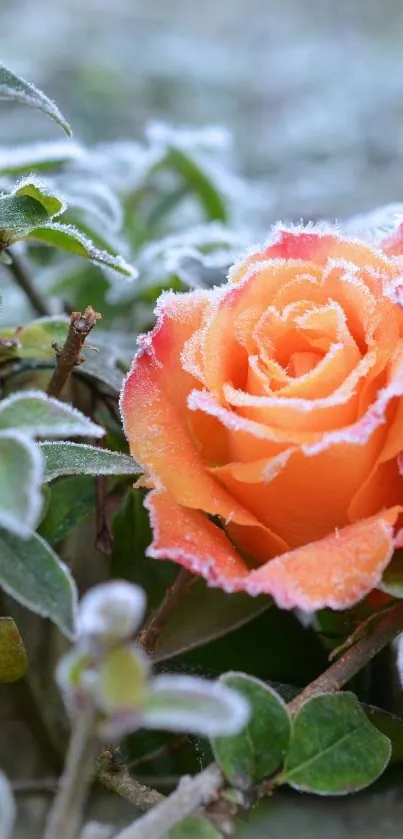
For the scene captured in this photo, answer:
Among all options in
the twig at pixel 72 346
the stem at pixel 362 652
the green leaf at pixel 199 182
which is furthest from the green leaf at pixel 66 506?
the green leaf at pixel 199 182

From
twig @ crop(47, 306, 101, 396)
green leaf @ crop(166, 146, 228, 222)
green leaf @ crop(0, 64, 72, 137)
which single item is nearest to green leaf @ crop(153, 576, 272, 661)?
twig @ crop(47, 306, 101, 396)

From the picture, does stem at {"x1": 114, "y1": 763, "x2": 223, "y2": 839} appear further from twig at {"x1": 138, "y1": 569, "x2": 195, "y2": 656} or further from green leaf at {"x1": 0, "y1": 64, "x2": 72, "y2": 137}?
green leaf at {"x1": 0, "y1": 64, "x2": 72, "y2": 137}

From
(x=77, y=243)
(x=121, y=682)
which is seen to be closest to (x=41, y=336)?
(x=77, y=243)

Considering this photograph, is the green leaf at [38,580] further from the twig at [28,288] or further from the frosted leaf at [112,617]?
the twig at [28,288]

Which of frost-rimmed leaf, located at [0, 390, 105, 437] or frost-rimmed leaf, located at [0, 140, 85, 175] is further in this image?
frost-rimmed leaf, located at [0, 140, 85, 175]

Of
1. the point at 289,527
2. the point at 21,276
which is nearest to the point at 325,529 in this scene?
the point at 289,527

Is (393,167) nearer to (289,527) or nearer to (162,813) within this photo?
(289,527)

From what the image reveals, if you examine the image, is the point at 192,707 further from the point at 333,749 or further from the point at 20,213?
the point at 20,213
